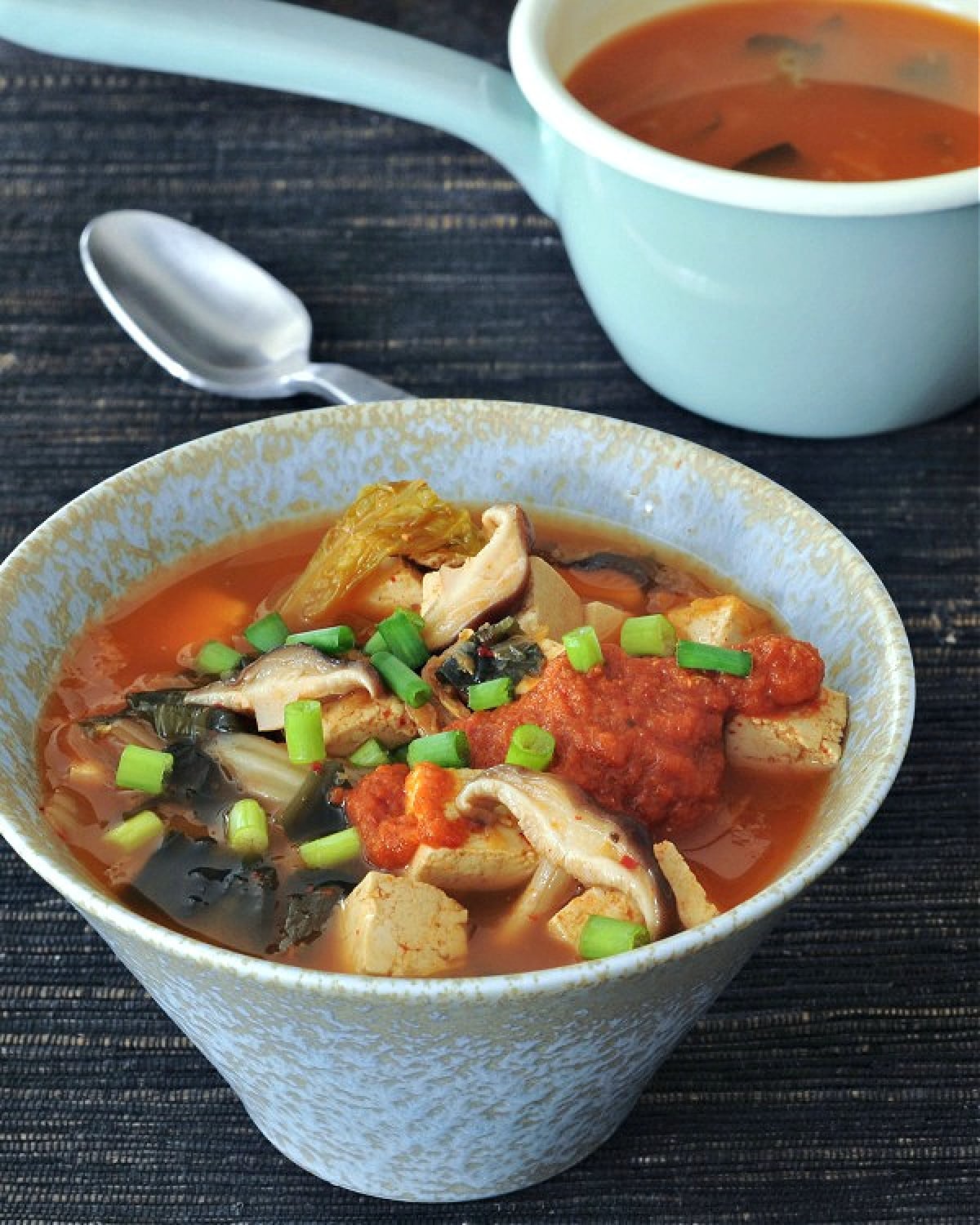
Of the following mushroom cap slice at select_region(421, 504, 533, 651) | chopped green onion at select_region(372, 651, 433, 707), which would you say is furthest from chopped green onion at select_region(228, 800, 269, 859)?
mushroom cap slice at select_region(421, 504, 533, 651)

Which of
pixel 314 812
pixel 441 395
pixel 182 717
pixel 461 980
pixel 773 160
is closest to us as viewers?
pixel 461 980

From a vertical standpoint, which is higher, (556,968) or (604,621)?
(556,968)

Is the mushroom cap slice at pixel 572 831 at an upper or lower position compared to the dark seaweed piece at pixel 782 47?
lower

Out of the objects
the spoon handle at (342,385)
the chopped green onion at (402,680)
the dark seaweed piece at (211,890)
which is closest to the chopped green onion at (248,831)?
the dark seaweed piece at (211,890)

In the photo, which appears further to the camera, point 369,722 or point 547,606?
point 547,606

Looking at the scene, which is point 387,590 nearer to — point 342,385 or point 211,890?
point 211,890

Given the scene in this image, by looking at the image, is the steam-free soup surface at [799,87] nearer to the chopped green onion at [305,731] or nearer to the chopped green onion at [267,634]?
the chopped green onion at [267,634]

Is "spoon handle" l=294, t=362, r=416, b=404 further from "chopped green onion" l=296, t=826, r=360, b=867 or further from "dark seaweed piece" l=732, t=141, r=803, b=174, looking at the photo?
"chopped green onion" l=296, t=826, r=360, b=867

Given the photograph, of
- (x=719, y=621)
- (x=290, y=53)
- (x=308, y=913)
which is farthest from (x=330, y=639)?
(x=290, y=53)
